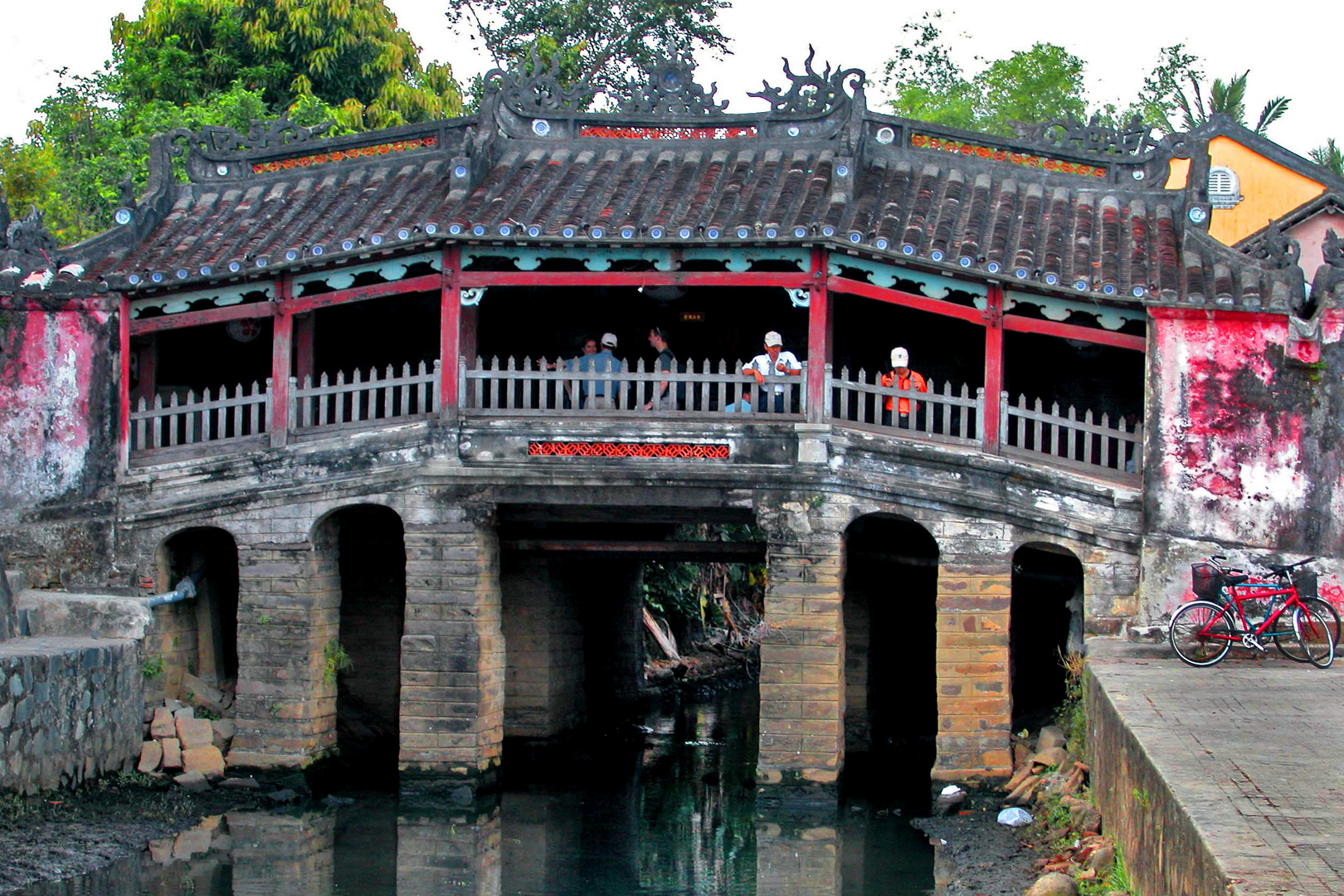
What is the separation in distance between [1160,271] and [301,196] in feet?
30.4

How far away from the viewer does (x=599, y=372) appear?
59.0 feet

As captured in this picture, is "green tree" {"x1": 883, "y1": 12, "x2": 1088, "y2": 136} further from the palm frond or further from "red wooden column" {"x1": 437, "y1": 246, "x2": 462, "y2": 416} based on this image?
"red wooden column" {"x1": 437, "y1": 246, "x2": 462, "y2": 416}

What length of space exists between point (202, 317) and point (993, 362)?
799 centimetres

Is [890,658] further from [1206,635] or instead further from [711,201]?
[1206,635]

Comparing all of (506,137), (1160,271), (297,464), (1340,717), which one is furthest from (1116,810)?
(506,137)

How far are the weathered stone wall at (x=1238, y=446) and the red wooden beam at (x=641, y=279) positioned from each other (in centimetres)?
355

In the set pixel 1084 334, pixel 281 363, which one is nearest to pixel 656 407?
pixel 281 363

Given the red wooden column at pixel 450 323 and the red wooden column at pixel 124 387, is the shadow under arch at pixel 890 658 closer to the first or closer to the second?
the red wooden column at pixel 450 323

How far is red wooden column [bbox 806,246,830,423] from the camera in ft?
54.2

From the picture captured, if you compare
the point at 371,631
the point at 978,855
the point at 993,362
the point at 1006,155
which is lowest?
the point at 978,855

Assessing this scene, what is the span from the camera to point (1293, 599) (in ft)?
47.8

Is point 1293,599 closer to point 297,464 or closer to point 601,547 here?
point 601,547

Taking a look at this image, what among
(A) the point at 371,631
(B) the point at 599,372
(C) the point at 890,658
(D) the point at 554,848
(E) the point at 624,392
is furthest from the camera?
(C) the point at 890,658

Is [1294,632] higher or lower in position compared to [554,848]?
higher
